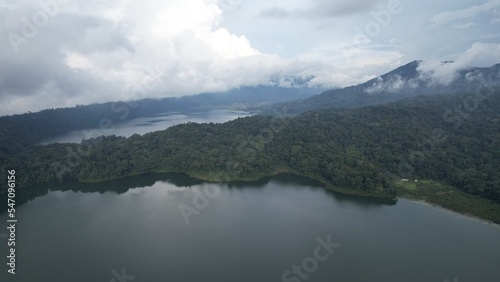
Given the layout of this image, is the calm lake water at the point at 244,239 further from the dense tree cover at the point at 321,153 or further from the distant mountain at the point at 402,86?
the distant mountain at the point at 402,86

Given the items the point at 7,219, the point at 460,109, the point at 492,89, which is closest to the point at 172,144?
the point at 7,219

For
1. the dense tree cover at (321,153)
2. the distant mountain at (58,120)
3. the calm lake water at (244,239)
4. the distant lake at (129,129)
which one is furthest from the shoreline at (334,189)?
the distant lake at (129,129)

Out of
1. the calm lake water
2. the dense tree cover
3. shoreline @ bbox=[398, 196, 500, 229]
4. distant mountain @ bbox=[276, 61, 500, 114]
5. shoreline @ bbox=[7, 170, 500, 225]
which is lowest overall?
the calm lake water

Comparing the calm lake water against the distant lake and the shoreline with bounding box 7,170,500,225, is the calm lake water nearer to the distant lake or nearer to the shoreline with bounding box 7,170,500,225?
the shoreline with bounding box 7,170,500,225

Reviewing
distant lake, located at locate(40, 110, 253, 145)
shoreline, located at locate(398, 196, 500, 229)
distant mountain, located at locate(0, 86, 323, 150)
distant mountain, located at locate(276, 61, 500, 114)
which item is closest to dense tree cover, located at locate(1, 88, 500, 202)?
shoreline, located at locate(398, 196, 500, 229)

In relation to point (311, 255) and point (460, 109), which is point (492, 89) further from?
point (311, 255)

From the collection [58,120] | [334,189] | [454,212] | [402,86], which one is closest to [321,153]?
[334,189]
